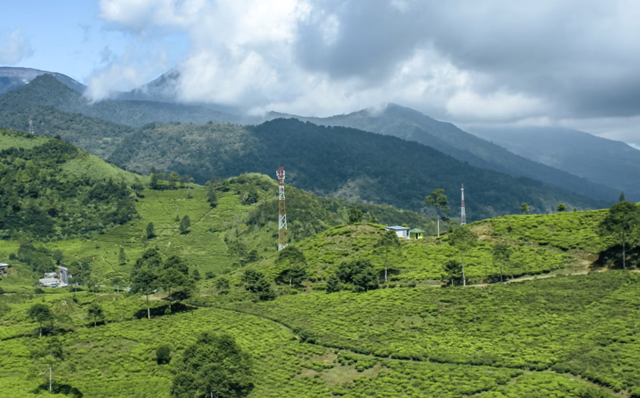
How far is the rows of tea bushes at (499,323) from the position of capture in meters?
62.1

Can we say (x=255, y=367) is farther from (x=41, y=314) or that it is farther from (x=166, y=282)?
(x=41, y=314)

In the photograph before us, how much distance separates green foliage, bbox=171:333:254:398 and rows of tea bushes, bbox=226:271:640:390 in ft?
46.9

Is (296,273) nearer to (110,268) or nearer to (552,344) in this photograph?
(552,344)

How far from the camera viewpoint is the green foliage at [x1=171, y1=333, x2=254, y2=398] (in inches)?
2349

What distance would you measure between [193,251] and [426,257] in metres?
98.4

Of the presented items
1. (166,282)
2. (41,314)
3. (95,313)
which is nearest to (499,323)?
(166,282)

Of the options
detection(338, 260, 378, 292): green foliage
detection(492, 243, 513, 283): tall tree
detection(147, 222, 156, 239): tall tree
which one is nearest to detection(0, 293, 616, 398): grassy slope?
detection(338, 260, 378, 292): green foliage

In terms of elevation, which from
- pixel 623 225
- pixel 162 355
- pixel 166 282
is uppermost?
pixel 623 225

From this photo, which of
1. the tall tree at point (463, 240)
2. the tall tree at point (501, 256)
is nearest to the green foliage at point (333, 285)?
the tall tree at point (463, 240)

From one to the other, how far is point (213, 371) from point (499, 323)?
3547 centimetres

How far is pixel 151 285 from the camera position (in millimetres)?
91688

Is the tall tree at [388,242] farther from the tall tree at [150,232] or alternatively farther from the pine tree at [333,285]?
the tall tree at [150,232]

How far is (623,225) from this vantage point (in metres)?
86.1

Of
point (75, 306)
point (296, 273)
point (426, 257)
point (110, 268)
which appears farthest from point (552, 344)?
point (110, 268)
